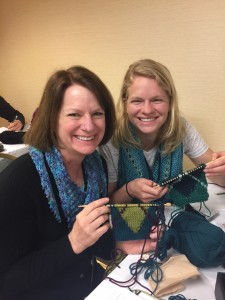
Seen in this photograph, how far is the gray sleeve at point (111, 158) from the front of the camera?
119 centimetres

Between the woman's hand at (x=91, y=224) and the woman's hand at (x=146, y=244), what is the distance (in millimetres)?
152

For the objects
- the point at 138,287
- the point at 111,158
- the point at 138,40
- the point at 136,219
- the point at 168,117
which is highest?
the point at 138,40

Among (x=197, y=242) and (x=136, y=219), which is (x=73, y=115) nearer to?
(x=136, y=219)

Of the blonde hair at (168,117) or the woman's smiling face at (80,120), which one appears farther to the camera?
the blonde hair at (168,117)

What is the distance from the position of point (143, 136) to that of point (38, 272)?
2.36 feet

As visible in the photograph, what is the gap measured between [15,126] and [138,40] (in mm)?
1320

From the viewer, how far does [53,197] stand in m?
0.88

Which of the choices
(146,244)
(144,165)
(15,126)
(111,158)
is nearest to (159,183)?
(144,165)

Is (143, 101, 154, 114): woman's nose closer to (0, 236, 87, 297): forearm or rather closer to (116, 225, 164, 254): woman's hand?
(116, 225, 164, 254): woman's hand

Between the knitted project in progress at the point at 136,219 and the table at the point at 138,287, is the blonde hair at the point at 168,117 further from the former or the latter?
the table at the point at 138,287

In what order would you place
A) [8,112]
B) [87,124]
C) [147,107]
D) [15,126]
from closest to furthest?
[87,124] < [147,107] < [15,126] < [8,112]

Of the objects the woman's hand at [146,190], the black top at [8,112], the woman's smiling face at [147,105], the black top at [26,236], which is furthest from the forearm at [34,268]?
the black top at [8,112]

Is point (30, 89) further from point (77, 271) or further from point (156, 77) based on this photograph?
point (77, 271)

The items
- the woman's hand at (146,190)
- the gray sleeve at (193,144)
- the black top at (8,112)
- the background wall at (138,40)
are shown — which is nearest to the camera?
the woman's hand at (146,190)
